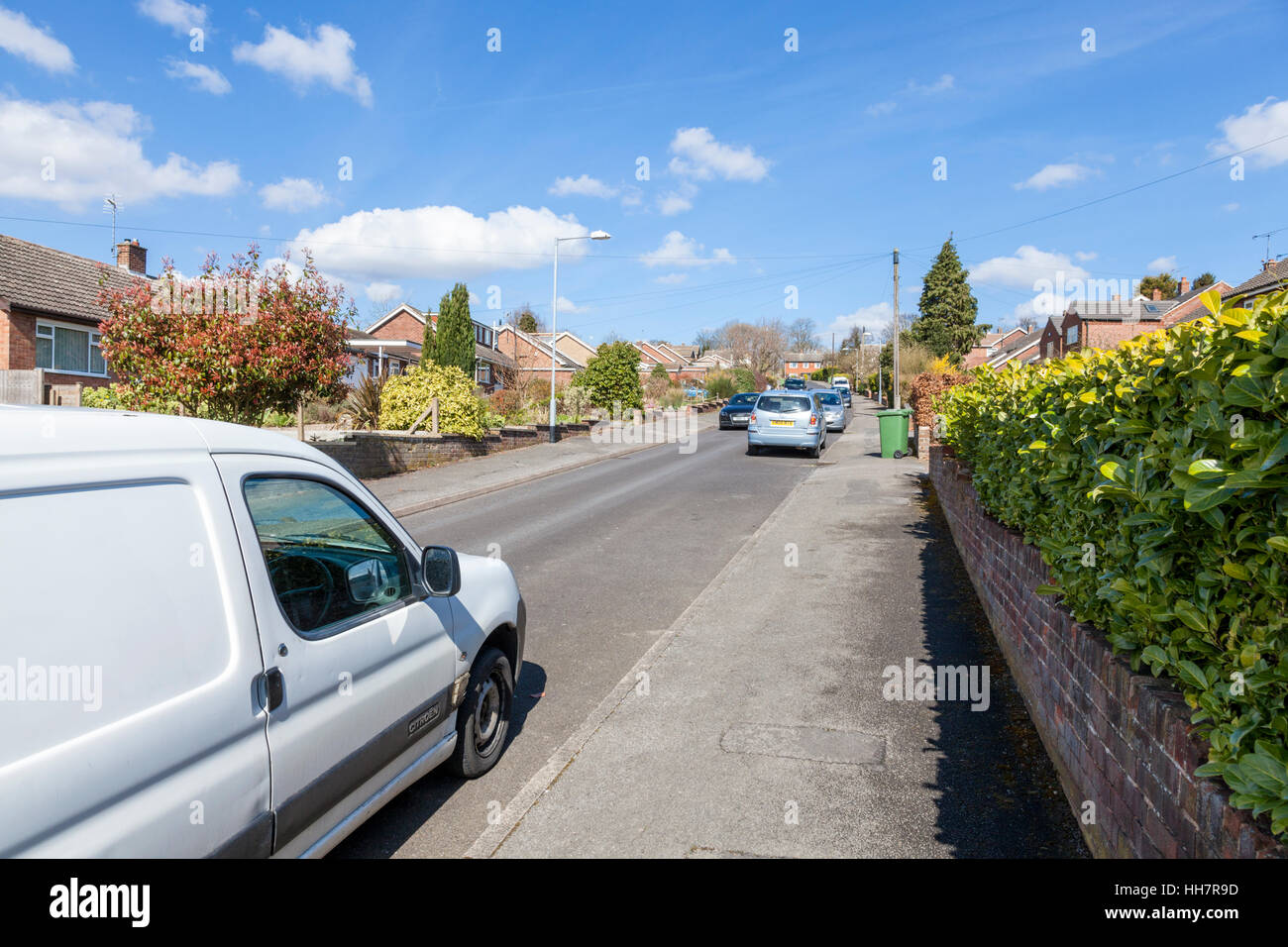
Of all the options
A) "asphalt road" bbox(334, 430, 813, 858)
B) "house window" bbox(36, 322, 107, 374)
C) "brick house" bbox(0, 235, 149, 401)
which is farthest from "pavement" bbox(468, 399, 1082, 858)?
"house window" bbox(36, 322, 107, 374)

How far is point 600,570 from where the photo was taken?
9.27m

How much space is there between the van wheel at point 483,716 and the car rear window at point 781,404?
743 inches

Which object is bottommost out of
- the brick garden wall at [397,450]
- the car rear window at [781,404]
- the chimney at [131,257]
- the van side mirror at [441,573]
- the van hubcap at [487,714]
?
the van hubcap at [487,714]

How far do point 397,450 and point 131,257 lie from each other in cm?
2372

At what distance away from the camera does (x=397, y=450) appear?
743 inches

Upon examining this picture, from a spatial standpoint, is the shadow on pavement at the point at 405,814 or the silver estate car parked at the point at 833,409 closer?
the shadow on pavement at the point at 405,814

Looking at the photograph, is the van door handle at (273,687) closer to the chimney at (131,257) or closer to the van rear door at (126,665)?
the van rear door at (126,665)

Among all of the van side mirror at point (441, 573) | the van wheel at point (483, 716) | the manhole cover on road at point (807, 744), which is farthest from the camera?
the manhole cover on road at point (807, 744)

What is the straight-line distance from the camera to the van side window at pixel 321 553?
9.16 feet

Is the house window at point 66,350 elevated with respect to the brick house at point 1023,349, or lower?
lower

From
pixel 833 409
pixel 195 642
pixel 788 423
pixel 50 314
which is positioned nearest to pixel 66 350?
pixel 50 314
